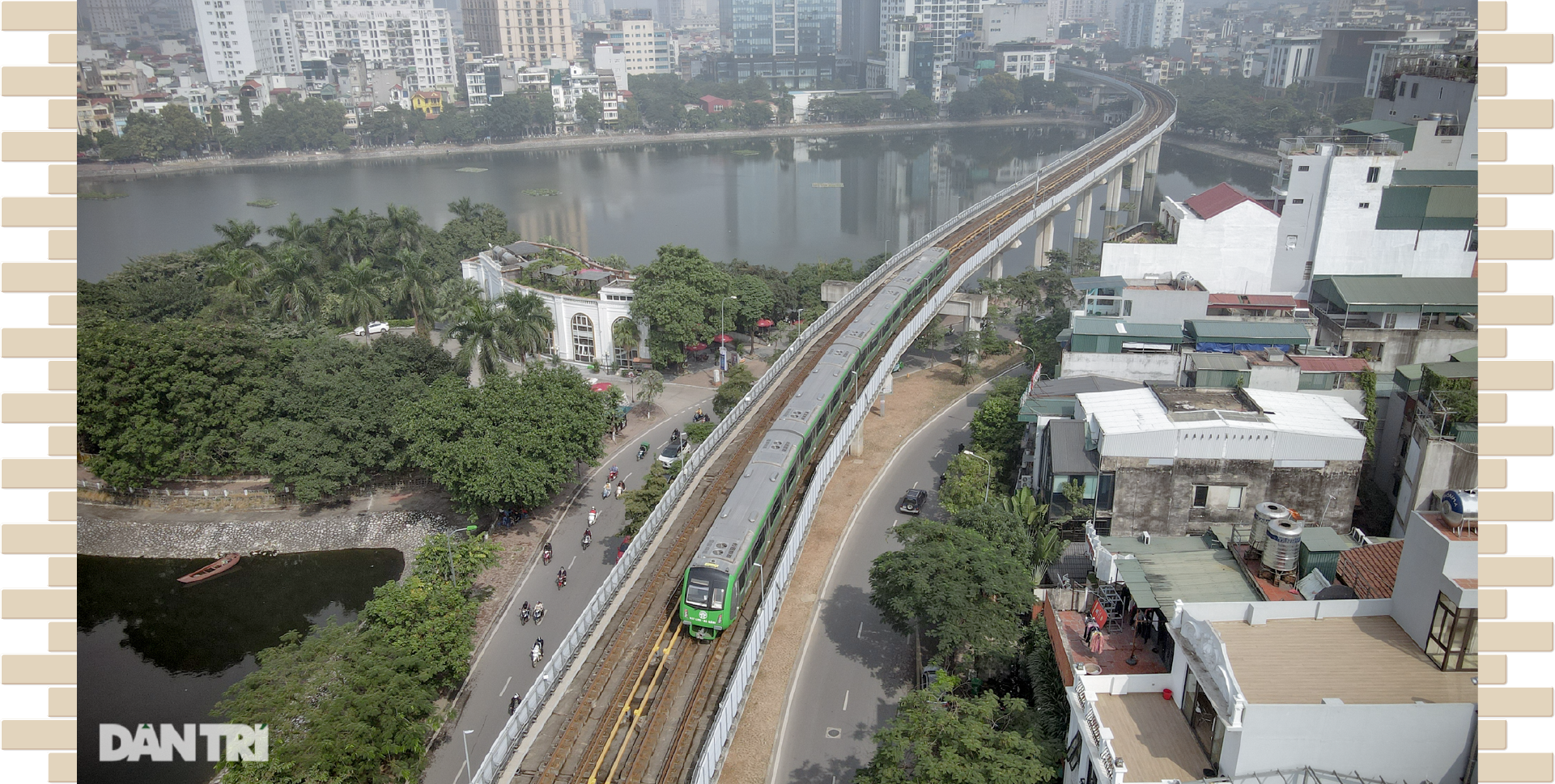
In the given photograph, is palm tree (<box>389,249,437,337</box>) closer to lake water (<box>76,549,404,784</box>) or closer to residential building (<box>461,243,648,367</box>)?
residential building (<box>461,243,648,367</box>)

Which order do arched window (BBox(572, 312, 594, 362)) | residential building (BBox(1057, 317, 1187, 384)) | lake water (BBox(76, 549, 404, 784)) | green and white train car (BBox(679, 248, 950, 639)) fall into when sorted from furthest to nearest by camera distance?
arched window (BBox(572, 312, 594, 362)) < residential building (BBox(1057, 317, 1187, 384)) < lake water (BBox(76, 549, 404, 784)) < green and white train car (BBox(679, 248, 950, 639))

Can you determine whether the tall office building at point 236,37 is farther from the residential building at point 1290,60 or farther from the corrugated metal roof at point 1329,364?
the residential building at point 1290,60

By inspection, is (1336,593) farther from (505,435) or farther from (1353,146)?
(1353,146)

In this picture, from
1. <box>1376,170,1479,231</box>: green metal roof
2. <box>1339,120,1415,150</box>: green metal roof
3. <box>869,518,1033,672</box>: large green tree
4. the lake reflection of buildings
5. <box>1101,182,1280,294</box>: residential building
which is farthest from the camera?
the lake reflection of buildings

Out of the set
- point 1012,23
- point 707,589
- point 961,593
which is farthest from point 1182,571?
point 1012,23

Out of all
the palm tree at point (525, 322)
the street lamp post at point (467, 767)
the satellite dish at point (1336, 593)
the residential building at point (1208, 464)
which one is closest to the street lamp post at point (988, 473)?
the residential building at point (1208, 464)

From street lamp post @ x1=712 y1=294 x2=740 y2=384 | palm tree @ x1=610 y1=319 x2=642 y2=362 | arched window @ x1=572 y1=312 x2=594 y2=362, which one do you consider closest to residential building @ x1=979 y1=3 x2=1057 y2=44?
street lamp post @ x1=712 y1=294 x2=740 y2=384

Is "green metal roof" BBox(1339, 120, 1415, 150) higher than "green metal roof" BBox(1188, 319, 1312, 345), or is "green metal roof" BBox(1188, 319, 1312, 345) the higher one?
"green metal roof" BBox(1339, 120, 1415, 150)
